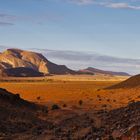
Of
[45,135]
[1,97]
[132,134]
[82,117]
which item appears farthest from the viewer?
[1,97]

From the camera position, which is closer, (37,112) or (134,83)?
(37,112)

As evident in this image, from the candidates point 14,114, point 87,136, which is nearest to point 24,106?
point 14,114

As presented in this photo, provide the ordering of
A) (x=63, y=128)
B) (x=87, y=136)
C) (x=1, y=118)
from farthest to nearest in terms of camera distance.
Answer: (x=1, y=118), (x=63, y=128), (x=87, y=136)

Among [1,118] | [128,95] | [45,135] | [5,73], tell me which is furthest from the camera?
[5,73]

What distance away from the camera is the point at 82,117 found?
102 feet

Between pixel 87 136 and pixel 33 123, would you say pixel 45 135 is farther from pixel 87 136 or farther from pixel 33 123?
pixel 33 123

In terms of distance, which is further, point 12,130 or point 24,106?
point 24,106

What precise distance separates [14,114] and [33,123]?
2304mm

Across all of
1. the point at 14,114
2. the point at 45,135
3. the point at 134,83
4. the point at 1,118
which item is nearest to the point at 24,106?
the point at 14,114

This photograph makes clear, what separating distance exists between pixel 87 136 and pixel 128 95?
36405 mm

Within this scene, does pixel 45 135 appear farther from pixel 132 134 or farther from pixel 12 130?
pixel 132 134

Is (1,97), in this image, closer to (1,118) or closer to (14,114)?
(14,114)

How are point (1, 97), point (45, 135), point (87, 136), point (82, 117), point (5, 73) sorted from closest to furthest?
point (87, 136)
point (45, 135)
point (82, 117)
point (1, 97)
point (5, 73)

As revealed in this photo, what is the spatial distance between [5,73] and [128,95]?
140 metres
